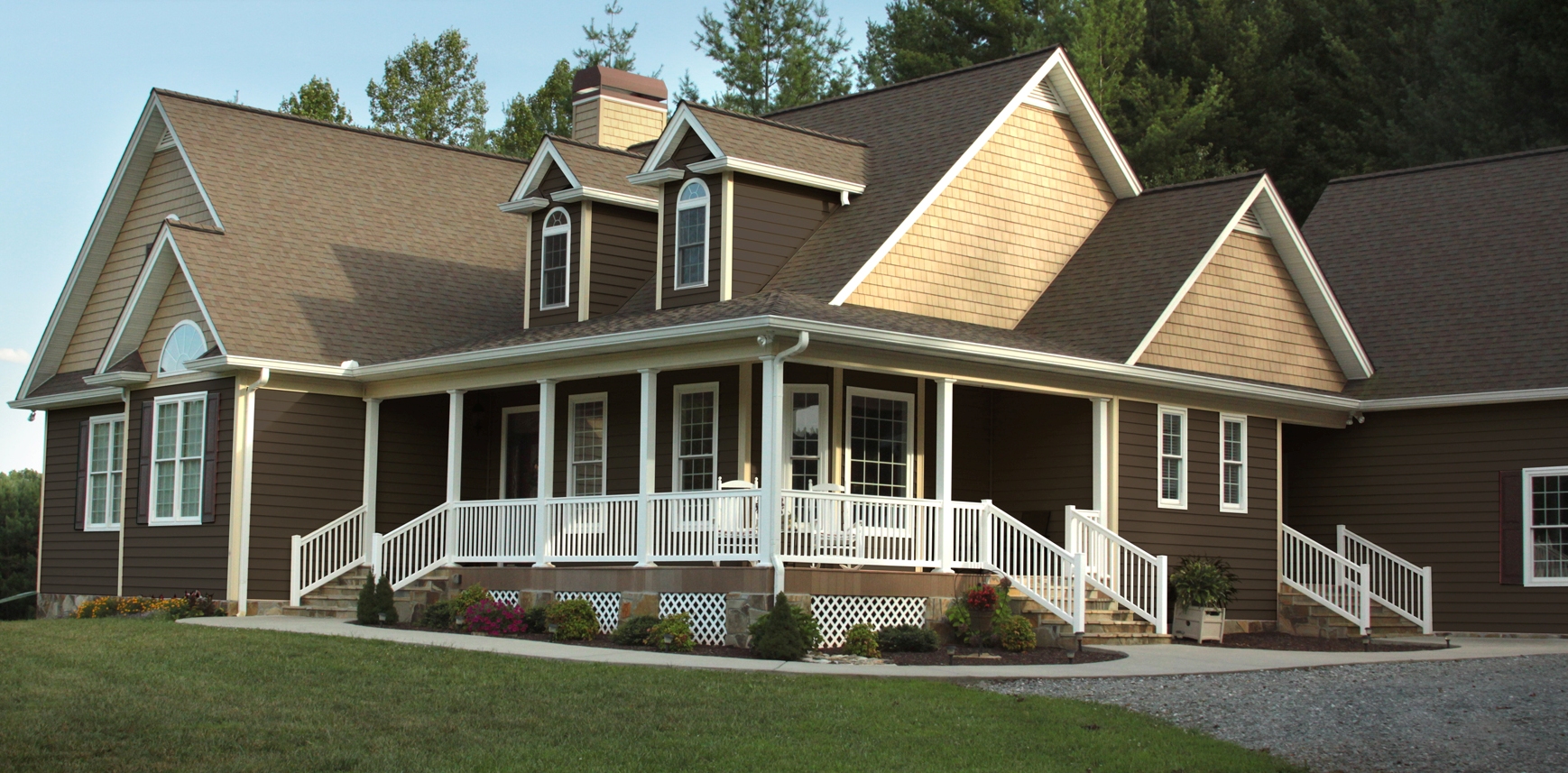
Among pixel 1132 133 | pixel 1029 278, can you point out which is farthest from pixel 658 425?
pixel 1132 133

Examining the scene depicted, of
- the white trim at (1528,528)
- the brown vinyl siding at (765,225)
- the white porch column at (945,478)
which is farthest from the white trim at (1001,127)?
the white trim at (1528,528)

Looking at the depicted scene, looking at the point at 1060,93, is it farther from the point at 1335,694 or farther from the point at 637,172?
the point at 1335,694

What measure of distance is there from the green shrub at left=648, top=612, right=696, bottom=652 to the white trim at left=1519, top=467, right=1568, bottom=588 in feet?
37.0

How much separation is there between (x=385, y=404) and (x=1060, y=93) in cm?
1037

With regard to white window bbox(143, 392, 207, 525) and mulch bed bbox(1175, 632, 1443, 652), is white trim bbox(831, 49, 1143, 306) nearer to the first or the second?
mulch bed bbox(1175, 632, 1443, 652)

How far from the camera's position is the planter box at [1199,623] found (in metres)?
20.2

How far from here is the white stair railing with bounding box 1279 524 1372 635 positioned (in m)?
21.8

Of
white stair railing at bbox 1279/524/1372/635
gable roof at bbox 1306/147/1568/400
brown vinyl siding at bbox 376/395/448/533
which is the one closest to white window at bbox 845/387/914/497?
white stair railing at bbox 1279/524/1372/635

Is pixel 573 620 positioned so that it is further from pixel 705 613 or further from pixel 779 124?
pixel 779 124

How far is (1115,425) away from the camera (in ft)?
68.2

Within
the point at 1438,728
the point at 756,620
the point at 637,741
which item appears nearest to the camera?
the point at 637,741

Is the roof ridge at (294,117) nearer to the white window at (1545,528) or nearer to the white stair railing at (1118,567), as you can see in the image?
the white stair railing at (1118,567)

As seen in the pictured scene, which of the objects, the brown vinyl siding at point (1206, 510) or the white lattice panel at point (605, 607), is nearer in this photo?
the white lattice panel at point (605, 607)

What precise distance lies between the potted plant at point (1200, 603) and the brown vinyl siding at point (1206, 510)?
94cm
